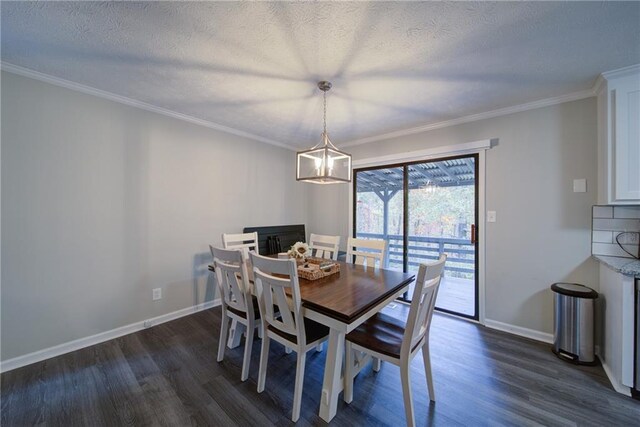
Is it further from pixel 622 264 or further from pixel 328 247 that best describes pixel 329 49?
pixel 622 264

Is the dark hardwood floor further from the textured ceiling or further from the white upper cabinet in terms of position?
the textured ceiling

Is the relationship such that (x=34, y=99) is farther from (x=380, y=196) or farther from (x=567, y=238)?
(x=567, y=238)

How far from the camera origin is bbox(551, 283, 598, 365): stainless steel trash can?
77.3 inches

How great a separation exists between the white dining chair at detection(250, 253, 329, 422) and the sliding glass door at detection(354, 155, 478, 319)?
2.18m

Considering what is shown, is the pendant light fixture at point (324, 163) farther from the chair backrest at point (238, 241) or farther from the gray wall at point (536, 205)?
the gray wall at point (536, 205)

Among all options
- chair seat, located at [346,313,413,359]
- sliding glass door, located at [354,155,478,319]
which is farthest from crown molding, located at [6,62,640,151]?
chair seat, located at [346,313,413,359]

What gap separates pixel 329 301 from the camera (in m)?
1.44

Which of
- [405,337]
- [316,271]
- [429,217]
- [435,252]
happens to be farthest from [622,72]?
[316,271]

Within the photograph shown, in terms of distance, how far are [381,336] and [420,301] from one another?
17.0 inches

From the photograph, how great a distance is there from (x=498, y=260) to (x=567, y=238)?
0.60m

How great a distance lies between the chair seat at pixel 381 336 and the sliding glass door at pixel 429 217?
1.72 m

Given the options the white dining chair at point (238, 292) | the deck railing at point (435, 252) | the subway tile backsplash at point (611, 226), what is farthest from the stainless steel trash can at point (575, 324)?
the white dining chair at point (238, 292)

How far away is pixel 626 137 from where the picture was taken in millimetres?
1839

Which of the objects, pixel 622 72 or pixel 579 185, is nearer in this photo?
pixel 622 72
